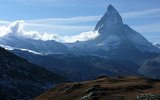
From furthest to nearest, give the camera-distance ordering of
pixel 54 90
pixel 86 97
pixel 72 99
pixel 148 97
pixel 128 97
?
pixel 54 90, pixel 72 99, pixel 86 97, pixel 128 97, pixel 148 97

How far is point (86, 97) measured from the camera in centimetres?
9706

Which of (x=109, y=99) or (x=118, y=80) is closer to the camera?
(x=109, y=99)

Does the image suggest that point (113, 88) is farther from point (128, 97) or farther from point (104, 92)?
point (128, 97)

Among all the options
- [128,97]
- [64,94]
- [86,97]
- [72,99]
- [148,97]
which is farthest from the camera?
[64,94]

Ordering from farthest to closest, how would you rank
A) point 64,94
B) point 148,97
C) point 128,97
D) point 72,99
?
1. point 64,94
2. point 72,99
3. point 128,97
4. point 148,97

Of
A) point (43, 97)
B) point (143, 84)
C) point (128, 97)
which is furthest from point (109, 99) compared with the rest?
point (43, 97)

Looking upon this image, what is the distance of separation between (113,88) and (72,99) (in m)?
10.6

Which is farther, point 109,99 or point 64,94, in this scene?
point 64,94

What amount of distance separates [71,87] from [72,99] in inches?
438

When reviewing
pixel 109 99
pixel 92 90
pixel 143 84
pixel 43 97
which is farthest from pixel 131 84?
pixel 43 97

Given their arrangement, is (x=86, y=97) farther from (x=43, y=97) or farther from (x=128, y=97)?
(x=43, y=97)

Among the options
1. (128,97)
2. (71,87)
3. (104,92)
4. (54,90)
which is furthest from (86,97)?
(54,90)

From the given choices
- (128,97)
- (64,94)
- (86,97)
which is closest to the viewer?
(128,97)

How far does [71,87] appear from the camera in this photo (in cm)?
11531
